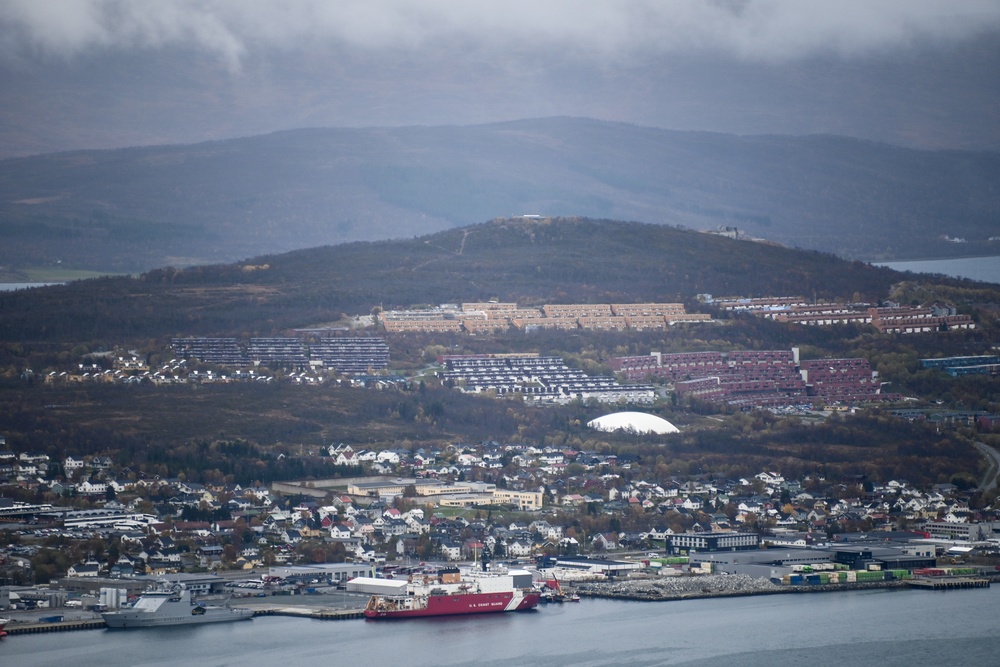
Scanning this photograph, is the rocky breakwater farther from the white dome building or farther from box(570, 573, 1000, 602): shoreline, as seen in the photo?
the white dome building

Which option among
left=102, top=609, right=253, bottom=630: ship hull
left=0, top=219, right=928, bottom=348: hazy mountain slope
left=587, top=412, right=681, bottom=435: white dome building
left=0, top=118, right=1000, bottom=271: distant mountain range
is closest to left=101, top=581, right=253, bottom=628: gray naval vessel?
left=102, top=609, right=253, bottom=630: ship hull

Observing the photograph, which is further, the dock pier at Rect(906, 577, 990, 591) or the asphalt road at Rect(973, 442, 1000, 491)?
the asphalt road at Rect(973, 442, 1000, 491)

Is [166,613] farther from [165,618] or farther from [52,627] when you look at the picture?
[52,627]

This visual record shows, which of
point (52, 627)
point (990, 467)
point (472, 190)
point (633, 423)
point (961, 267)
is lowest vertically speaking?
point (52, 627)

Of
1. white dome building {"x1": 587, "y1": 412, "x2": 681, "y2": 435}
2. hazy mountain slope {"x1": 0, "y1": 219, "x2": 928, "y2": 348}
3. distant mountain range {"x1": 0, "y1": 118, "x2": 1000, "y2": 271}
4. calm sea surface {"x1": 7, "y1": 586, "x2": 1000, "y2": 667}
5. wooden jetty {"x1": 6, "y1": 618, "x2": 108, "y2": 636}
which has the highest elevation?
distant mountain range {"x1": 0, "y1": 118, "x2": 1000, "y2": 271}

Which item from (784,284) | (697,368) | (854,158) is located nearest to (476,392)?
(697,368)

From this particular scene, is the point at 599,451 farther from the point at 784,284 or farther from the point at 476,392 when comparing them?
the point at 784,284

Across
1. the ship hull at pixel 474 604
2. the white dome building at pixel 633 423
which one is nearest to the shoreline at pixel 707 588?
the ship hull at pixel 474 604

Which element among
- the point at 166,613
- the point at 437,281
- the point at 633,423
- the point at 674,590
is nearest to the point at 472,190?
the point at 437,281
